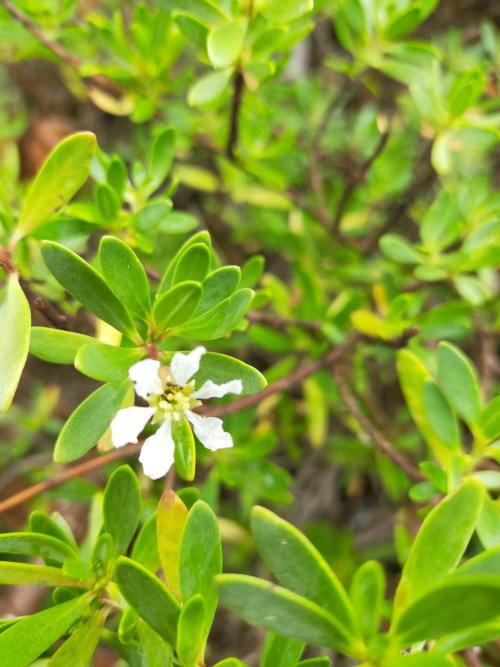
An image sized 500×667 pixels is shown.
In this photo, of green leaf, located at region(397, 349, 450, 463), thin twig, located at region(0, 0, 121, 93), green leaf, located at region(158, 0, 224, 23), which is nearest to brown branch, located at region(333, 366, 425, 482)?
green leaf, located at region(397, 349, 450, 463)

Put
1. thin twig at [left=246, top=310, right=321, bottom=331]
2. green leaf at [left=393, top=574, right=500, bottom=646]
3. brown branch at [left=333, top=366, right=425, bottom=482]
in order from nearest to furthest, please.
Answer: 1. green leaf at [left=393, top=574, right=500, bottom=646]
2. brown branch at [left=333, top=366, right=425, bottom=482]
3. thin twig at [left=246, top=310, right=321, bottom=331]

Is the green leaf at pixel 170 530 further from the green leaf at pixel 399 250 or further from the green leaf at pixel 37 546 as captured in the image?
the green leaf at pixel 399 250

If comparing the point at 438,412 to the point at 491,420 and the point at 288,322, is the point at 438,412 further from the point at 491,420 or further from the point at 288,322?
the point at 288,322

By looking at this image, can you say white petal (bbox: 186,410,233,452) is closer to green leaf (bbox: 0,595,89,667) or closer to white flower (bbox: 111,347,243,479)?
white flower (bbox: 111,347,243,479)

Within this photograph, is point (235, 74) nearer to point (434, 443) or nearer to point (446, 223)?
point (446, 223)

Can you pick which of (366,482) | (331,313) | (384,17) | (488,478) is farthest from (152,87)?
(366,482)

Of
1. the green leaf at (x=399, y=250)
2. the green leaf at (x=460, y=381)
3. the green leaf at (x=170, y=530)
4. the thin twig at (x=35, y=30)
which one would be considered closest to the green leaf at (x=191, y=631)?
the green leaf at (x=170, y=530)

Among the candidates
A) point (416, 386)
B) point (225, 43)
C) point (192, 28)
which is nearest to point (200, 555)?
point (416, 386)
